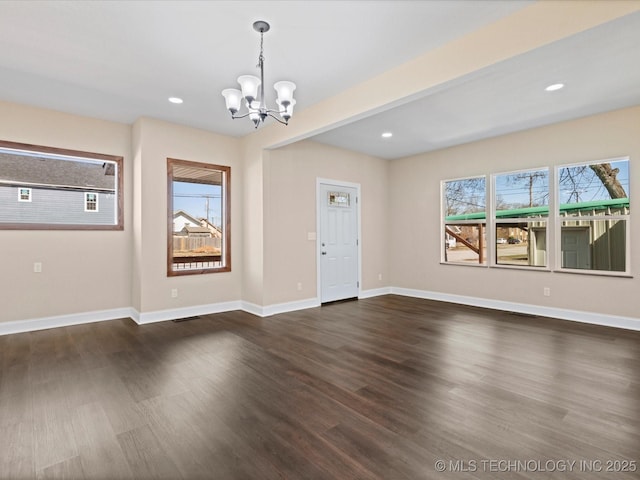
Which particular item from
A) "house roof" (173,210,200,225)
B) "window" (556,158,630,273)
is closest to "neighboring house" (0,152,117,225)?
"house roof" (173,210,200,225)

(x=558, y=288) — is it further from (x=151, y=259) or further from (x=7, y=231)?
(x=7, y=231)

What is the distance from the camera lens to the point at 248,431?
205 cm

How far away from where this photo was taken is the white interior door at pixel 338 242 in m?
5.88

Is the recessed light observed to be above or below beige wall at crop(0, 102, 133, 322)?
above

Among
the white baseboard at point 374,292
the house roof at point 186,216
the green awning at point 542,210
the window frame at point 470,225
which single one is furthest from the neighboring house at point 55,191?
the green awning at point 542,210

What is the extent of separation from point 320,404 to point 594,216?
4659 mm

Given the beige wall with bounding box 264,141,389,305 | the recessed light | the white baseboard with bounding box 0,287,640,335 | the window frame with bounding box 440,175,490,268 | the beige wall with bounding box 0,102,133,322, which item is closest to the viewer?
the recessed light

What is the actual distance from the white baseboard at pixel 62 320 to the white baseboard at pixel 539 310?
518 cm

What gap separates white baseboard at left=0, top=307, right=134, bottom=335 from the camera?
411 cm

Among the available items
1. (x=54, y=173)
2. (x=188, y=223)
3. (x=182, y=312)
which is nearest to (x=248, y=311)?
(x=182, y=312)

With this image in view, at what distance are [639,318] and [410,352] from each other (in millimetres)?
3215

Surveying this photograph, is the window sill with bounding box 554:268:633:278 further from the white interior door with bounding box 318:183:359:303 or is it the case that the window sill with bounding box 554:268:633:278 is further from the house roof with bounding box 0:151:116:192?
the house roof with bounding box 0:151:116:192

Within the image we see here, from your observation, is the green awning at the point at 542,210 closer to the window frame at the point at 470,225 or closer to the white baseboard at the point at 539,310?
the window frame at the point at 470,225

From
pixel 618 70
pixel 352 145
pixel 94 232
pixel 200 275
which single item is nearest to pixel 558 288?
pixel 618 70
